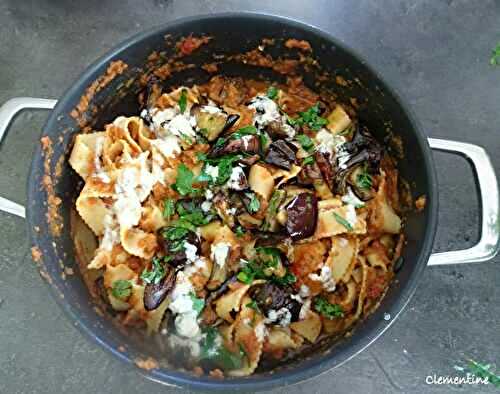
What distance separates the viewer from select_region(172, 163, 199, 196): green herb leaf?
304 centimetres

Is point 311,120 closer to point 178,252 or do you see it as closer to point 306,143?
point 306,143

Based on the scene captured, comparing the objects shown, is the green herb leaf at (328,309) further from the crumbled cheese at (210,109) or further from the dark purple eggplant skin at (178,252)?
the crumbled cheese at (210,109)

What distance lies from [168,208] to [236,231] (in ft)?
1.18

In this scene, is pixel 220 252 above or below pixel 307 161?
below

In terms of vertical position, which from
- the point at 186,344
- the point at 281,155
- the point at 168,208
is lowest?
the point at 186,344

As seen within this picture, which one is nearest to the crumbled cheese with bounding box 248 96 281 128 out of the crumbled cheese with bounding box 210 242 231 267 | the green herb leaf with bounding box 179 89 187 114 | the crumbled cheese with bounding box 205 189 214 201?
the green herb leaf with bounding box 179 89 187 114

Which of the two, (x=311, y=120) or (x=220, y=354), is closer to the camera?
(x=220, y=354)

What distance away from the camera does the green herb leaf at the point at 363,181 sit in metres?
3.11

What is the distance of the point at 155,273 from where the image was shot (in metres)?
2.92

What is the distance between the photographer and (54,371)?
11.1ft

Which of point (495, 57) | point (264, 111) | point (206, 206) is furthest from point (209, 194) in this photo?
point (495, 57)

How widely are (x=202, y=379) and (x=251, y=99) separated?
154 centimetres

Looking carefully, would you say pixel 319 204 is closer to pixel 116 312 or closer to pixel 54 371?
pixel 116 312

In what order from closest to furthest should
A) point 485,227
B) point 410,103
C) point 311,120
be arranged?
1. point 485,227
2. point 311,120
3. point 410,103
